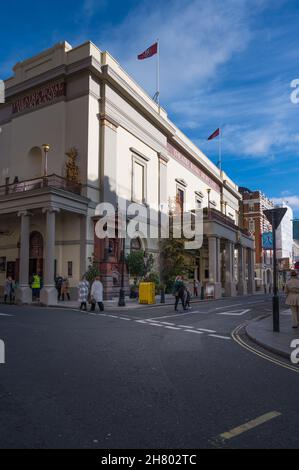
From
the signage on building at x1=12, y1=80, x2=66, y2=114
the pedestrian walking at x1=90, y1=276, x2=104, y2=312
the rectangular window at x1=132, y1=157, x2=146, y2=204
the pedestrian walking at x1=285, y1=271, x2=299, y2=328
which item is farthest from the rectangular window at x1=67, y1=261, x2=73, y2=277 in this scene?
the pedestrian walking at x1=285, y1=271, x2=299, y2=328

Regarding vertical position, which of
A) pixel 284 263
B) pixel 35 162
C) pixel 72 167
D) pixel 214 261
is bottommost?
pixel 214 261

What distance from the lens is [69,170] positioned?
25234 mm

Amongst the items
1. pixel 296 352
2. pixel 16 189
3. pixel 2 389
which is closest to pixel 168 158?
pixel 16 189

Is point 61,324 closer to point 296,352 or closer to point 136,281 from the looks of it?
point 296,352

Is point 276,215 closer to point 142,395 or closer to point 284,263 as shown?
point 142,395

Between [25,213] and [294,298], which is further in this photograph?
[25,213]

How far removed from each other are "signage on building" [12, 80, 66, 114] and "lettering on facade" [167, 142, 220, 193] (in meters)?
13.4

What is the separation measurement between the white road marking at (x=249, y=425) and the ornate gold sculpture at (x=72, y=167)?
22013 mm

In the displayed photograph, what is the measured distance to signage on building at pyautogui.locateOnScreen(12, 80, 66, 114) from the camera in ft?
87.7

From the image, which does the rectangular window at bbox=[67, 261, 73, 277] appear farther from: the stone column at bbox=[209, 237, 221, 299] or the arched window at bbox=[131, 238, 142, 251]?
the stone column at bbox=[209, 237, 221, 299]

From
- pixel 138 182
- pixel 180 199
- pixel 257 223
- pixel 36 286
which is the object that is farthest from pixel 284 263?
pixel 36 286

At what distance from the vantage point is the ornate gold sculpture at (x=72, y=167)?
25.1 m

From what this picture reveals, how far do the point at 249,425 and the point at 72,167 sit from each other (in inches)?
899

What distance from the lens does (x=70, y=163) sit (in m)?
25.3
